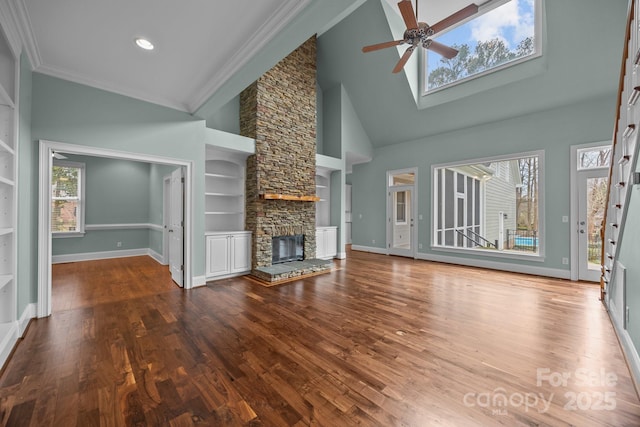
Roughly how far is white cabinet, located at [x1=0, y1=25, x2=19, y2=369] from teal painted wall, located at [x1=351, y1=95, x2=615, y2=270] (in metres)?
6.63

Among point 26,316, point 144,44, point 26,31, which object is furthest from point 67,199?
point 144,44

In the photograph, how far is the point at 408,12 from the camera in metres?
3.11

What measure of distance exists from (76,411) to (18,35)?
3.01 metres

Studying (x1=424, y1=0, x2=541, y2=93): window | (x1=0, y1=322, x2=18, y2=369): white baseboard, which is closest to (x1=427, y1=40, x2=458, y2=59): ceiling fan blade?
(x1=424, y1=0, x2=541, y2=93): window

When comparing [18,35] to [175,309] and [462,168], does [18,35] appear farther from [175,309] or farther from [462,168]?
[462,168]

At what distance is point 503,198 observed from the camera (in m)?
8.45

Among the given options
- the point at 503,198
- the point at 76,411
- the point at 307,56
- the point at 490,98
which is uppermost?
the point at 307,56

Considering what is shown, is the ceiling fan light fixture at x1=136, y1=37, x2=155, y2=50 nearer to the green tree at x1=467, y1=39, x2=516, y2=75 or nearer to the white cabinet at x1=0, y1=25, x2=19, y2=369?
the white cabinet at x1=0, y1=25, x2=19, y2=369

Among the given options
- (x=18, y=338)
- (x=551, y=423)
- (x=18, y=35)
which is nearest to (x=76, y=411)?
(x=18, y=338)

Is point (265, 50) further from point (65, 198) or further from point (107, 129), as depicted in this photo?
point (65, 198)

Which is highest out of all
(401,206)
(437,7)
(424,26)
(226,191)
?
(437,7)

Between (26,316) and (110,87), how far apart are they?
2.75 meters

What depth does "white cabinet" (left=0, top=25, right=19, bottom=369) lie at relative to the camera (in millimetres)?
2211

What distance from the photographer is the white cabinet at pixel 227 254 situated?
4492 millimetres
